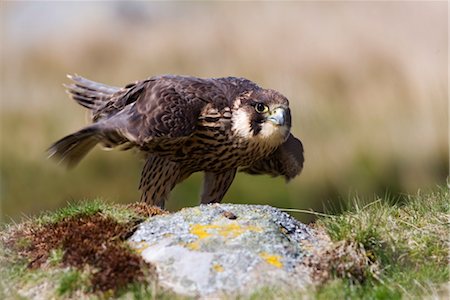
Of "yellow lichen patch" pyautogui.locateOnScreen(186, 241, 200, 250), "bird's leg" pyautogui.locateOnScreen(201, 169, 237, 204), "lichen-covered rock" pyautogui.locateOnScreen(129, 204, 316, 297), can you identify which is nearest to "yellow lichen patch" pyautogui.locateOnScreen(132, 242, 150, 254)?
"lichen-covered rock" pyautogui.locateOnScreen(129, 204, 316, 297)

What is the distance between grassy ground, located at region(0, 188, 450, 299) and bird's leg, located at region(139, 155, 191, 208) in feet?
4.34

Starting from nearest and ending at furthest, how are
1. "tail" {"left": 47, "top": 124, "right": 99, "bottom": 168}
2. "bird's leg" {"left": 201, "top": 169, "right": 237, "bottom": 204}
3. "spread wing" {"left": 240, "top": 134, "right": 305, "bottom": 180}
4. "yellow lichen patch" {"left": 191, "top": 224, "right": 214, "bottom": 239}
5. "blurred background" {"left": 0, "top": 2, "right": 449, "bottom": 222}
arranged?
1. "yellow lichen patch" {"left": 191, "top": 224, "right": 214, "bottom": 239}
2. "tail" {"left": 47, "top": 124, "right": 99, "bottom": 168}
3. "bird's leg" {"left": 201, "top": 169, "right": 237, "bottom": 204}
4. "spread wing" {"left": 240, "top": 134, "right": 305, "bottom": 180}
5. "blurred background" {"left": 0, "top": 2, "right": 449, "bottom": 222}

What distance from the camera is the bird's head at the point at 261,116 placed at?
7938 mm

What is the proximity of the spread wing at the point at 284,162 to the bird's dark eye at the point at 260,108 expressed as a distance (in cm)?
76

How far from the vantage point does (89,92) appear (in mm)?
9594

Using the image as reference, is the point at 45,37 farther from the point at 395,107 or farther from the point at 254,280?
the point at 254,280

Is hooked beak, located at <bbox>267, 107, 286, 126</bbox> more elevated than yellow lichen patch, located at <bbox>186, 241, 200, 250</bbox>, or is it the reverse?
hooked beak, located at <bbox>267, 107, 286, 126</bbox>

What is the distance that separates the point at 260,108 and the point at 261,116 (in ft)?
0.22

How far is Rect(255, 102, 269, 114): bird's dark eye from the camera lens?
799cm

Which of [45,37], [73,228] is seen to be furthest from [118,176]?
[73,228]

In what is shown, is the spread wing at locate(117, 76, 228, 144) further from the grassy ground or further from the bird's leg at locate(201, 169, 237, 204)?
the grassy ground

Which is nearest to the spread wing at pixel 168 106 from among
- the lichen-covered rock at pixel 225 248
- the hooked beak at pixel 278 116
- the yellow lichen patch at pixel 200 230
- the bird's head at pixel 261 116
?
the bird's head at pixel 261 116

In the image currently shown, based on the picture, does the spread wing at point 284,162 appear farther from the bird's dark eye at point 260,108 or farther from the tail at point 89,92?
the tail at point 89,92

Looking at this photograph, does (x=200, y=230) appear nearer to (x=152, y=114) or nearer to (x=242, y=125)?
(x=152, y=114)
